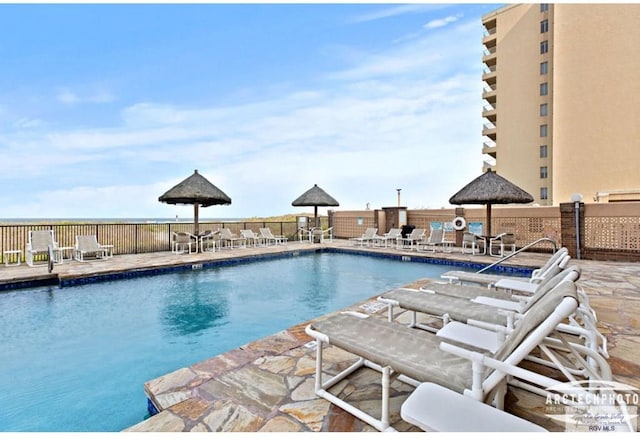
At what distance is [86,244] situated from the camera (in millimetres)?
8320

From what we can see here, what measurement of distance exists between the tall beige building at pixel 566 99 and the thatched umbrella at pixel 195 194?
65.0 ft

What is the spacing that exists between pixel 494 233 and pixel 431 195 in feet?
38.6

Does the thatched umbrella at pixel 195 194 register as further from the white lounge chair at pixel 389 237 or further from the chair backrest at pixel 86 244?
the white lounge chair at pixel 389 237

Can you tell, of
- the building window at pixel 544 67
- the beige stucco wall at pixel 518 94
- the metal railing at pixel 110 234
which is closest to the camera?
the metal railing at pixel 110 234

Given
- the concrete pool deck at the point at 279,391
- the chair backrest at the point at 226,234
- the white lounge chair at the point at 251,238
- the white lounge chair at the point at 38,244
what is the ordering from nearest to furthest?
the concrete pool deck at the point at 279,391 → the white lounge chair at the point at 38,244 → the chair backrest at the point at 226,234 → the white lounge chair at the point at 251,238

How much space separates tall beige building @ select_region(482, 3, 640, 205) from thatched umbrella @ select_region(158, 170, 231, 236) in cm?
1980

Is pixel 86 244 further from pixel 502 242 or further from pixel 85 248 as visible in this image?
pixel 502 242

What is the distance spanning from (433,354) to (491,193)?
8.41 m

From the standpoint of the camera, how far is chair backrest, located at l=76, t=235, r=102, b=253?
820cm

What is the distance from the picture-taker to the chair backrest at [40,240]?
763 cm

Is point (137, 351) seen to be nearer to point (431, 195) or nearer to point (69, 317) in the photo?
point (69, 317)

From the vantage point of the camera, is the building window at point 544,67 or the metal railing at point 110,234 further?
the building window at point 544,67

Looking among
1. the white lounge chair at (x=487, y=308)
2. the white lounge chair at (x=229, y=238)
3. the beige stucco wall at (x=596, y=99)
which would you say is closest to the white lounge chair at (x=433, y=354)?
the white lounge chair at (x=487, y=308)

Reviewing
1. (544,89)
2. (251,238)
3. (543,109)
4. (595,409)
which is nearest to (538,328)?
(595,409)
